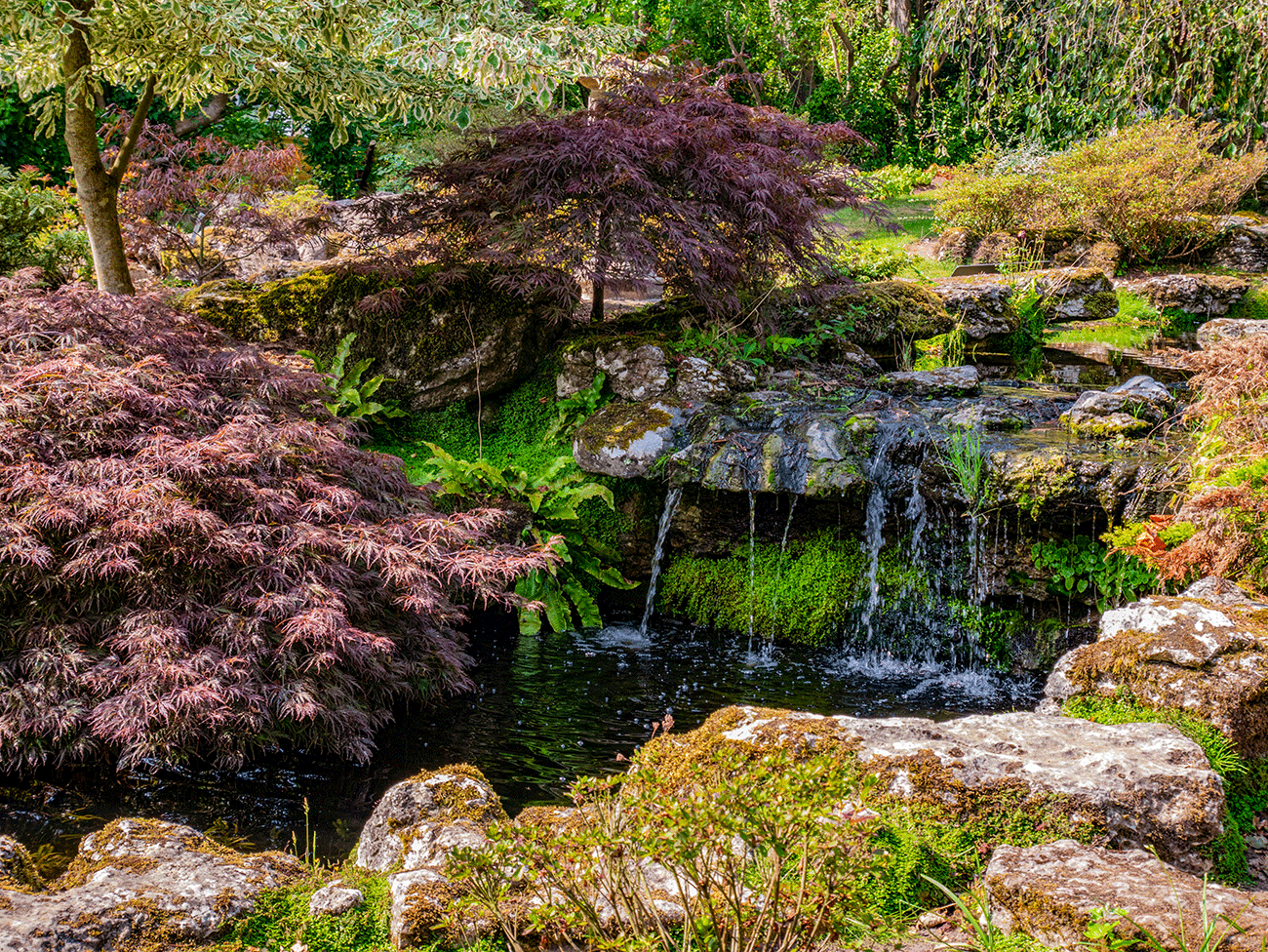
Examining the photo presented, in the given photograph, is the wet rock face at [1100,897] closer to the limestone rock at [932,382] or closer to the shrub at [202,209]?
the limestone rock at [932,382]

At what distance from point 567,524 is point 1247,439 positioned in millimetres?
4491

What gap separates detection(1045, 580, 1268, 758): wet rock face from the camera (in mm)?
3572

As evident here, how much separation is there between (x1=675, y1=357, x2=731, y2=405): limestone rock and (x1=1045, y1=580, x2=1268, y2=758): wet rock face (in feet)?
12.4

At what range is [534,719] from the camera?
5.20 metres

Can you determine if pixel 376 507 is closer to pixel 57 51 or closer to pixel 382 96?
pixel 382 96

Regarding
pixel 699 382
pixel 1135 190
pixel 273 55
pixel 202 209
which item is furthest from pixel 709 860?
pixel 1135 190

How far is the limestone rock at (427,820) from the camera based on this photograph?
110 inches

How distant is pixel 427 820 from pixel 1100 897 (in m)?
2.04

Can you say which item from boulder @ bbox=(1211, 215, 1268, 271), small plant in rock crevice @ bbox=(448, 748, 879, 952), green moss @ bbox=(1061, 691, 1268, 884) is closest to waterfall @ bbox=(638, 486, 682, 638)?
green moss @ bbox=(1061, 691, 1268, 884)

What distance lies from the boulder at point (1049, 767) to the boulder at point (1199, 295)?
894 cm

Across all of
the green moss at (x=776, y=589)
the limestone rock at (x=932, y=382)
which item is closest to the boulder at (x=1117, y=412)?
the limestone rock at (x=932, y=382)

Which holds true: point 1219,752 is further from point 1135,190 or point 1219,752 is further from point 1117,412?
point 1135,190

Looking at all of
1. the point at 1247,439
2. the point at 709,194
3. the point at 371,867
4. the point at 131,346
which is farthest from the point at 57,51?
the point at 1247,439

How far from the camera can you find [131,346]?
4910 mm
